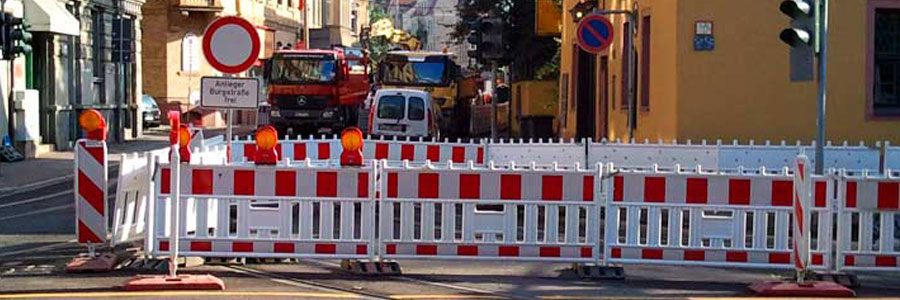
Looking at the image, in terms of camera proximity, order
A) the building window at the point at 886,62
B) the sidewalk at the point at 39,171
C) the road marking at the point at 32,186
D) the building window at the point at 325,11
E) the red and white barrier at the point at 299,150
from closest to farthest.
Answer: the red and white barrier at the point at 299,150 → the building window at the point at 886,62 → the road marking at the point at 32,186 → the sidewalk at the point at 39,171 → the building window at the point at 325,11

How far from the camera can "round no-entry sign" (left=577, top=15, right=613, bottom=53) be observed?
66.7 ft

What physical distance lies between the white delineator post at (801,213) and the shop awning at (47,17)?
21230 mm

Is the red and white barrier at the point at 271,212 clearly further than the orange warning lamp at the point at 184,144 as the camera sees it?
No

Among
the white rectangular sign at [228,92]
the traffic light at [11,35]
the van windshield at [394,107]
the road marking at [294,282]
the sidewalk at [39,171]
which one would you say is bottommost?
the road marking at [294,282]

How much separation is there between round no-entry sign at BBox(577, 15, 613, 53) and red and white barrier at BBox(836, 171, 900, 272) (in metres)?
9.26

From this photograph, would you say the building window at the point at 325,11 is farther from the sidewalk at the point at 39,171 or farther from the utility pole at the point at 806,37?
the utility pole at the point at 806,37

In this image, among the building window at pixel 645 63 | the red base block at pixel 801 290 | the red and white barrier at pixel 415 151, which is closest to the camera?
the red base block at pixel 801 290

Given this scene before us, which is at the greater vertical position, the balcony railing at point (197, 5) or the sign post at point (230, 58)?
the balcony railing at point (197, 5)

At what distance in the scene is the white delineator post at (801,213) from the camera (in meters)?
10.6

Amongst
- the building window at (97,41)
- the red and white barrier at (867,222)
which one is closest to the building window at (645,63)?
the red and white barrier at (867,222)

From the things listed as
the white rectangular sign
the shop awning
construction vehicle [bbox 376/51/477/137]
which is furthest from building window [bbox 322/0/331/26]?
the white rectangular sign

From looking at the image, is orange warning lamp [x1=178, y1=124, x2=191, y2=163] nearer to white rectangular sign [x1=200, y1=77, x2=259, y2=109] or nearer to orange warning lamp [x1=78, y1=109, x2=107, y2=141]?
white rectangular sign [x1=200, y1=77, x2=259, y2=109]

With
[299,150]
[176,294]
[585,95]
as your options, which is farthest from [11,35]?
[585,95]

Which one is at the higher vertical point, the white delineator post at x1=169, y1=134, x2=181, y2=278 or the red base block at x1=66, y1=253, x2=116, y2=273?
the white delineator post at x1=169, y1=134, x2=181, y2=278
